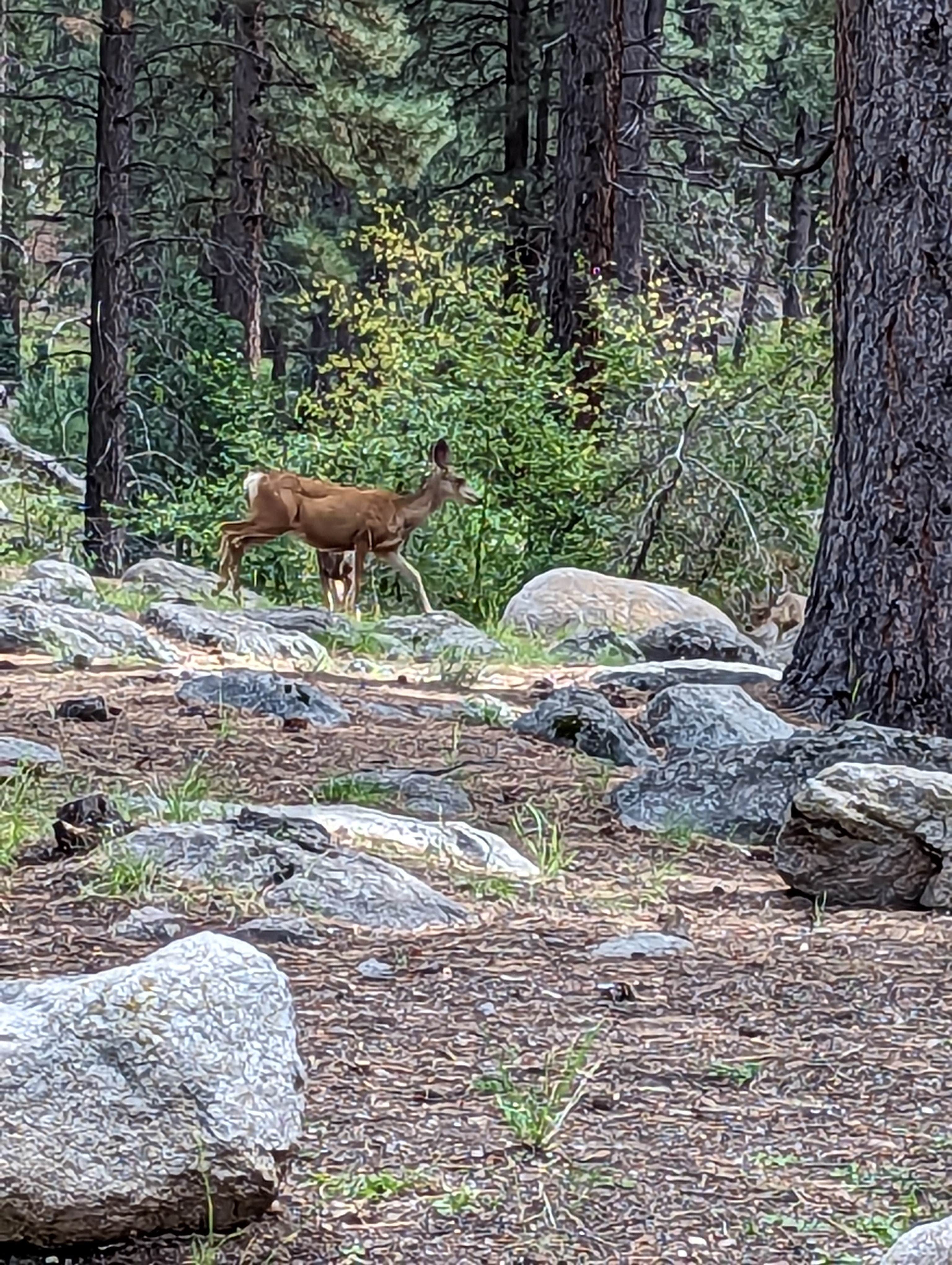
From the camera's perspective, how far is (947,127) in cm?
704

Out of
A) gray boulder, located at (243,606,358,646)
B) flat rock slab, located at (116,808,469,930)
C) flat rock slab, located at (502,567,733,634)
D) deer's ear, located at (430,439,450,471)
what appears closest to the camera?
flat rock slab, located at (116,808,469,930)

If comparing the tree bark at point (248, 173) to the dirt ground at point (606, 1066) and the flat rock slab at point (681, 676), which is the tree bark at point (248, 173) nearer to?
the flat rock slab at point (681, 676)

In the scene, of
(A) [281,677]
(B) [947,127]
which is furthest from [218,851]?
(B) [947,127]

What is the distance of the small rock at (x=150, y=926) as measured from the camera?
13.5 feet

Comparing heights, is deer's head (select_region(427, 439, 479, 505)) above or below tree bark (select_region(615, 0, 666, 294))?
below

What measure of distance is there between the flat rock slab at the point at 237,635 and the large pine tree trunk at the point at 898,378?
2544 millimetres

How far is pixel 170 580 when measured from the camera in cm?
1208

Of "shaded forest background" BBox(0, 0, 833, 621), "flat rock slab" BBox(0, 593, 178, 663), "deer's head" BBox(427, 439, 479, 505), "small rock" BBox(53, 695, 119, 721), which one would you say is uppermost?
"shaded forest background" BBox(0, 0, 833, 621)

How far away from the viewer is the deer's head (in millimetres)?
12609

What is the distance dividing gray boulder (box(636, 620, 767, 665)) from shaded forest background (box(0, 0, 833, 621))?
95.2 inches

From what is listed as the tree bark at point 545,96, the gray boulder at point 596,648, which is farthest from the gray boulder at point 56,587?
the tree bark at point 545,96

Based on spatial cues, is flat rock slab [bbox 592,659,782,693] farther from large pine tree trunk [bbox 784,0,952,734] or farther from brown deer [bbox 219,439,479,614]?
brown deer [bbox 219,439,479,614]

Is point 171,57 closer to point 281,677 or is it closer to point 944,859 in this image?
point 281,677

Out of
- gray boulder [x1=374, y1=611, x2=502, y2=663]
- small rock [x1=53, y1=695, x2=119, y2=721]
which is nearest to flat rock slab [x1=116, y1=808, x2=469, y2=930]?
small rock [x1=53, y1=695, x2=119, y2=721]
